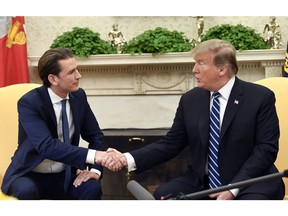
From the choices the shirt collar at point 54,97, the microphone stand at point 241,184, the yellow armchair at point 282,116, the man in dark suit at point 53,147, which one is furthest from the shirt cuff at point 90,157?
the microphone stand at point 241,184

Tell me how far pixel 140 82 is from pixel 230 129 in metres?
2.86

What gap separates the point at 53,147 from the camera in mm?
2664

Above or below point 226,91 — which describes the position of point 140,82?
below

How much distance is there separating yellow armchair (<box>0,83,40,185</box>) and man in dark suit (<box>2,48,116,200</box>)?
30 cm

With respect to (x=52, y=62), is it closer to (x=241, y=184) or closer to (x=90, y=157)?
(x=90, y=157)

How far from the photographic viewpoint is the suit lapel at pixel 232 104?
8.37ft

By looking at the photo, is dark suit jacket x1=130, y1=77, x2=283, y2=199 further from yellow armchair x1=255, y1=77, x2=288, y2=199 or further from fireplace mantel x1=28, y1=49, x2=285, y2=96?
fireplace mantel x1=28, y1=49, x2=285, y2=96

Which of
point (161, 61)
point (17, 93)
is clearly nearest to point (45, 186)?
point (17, 93)

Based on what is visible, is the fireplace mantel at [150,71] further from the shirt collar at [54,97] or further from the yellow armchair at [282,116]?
the shirt collar at [54,97]

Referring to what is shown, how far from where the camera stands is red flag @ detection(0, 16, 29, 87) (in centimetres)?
485

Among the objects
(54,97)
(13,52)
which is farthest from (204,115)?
(13,52)

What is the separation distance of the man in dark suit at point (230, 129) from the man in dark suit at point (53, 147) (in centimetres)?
44
